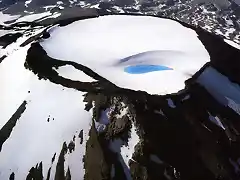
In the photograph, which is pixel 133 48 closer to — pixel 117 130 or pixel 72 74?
pixel 72 74

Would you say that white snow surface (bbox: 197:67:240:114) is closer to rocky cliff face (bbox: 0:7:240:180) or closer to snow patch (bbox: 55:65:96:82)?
rocky cliff face (bbox: 0:7:240:180)

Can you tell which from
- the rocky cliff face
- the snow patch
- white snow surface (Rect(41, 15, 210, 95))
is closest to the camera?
the rocky cliff face

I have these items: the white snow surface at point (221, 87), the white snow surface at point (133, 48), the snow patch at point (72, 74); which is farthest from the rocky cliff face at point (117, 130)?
the white snow surface at point (133, 48)

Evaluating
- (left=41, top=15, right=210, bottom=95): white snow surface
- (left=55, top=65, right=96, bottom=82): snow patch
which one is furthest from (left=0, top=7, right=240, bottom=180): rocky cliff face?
(left=41, top=15, right=210, bottom=95): white snow surface

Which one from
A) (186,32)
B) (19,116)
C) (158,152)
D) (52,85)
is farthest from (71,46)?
(158,152)

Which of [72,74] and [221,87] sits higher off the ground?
[72,74]

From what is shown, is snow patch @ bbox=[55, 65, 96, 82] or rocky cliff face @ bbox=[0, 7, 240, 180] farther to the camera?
snow patch @ bbox=[55, 65, 96, 82]

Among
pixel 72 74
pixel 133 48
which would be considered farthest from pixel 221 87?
pixel 72 74
